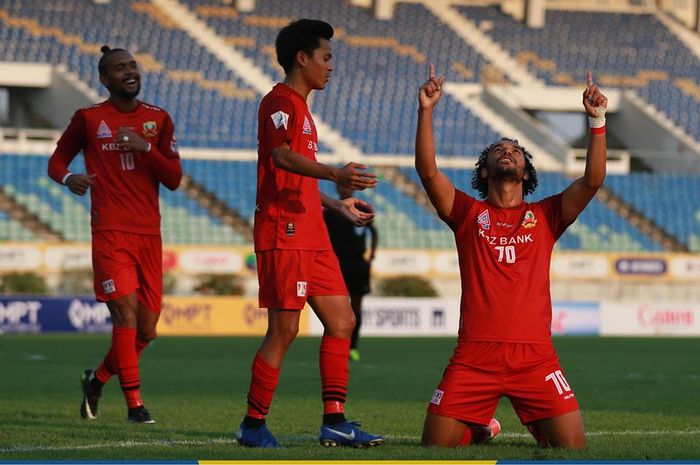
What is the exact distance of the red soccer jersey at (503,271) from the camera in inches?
278

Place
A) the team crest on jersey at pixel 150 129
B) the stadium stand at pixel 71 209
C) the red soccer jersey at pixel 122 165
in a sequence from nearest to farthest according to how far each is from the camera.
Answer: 1. the red soccer jersey at pixel 122 165
2. the team crest on jersey at pixel 150 129
3. the stadium stand at pixel 71 209

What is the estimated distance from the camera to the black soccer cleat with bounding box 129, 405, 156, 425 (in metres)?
8.79

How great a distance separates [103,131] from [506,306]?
3.22 m

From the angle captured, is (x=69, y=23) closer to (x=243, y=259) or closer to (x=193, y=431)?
(x=243, y=259)

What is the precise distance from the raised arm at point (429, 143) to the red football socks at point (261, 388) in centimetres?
116

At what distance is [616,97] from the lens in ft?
134

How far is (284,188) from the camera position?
23.6 ft

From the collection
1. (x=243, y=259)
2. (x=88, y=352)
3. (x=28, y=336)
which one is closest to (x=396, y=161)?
(x=243, y=259)

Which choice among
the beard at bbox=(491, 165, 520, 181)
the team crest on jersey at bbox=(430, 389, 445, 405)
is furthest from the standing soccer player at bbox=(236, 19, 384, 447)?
the beard at bbox=(491, 165, 520, 181)

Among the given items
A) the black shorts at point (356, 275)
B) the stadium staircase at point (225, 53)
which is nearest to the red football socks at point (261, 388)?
the black shorts at point (356, 275)

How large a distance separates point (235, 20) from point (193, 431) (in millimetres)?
31219

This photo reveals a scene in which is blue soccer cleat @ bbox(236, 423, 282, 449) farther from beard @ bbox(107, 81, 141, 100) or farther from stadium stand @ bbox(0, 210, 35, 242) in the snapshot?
stadium stand @ bbox(0, 210, 35, 242)

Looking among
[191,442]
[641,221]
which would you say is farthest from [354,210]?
[641,221]

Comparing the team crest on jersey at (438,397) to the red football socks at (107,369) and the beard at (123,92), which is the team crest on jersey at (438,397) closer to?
the red football socks at (107,369)
